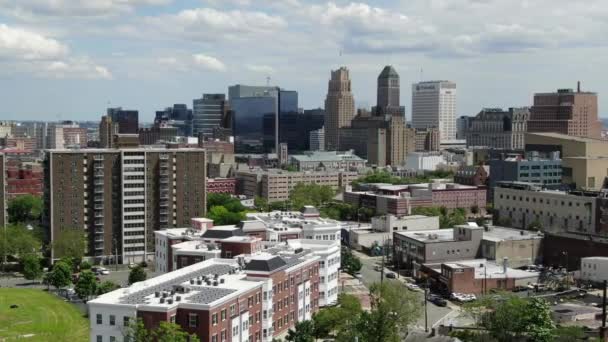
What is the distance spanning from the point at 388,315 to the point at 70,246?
30627mm

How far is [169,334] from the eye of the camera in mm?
28438

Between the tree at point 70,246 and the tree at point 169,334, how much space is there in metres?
30.4

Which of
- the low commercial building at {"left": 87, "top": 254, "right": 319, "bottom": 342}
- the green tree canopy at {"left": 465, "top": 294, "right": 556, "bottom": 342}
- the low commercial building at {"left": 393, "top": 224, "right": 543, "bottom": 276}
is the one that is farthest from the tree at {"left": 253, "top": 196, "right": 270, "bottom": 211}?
the green tree canopy at {"left": 465, "top": 294, "right": 556, "bottom": 342}

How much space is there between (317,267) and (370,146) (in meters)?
118

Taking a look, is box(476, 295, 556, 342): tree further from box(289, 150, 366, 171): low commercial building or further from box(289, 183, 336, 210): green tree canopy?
box(289, 150, 366, 171): low commercial building

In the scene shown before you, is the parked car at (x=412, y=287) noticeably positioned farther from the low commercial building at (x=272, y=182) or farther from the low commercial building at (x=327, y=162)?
the low commercial building at (x=327, y=162)

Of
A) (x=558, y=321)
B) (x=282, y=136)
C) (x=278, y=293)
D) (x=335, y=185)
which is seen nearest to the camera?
(x=278, y=293)

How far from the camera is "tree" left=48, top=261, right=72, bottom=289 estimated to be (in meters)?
51.3

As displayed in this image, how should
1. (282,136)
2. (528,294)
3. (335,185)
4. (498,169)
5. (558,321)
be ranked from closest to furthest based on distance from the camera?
(558,321) < (528,294) < (498,169) < (335,185) < (282,136)

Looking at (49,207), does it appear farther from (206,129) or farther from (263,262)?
(206,129)

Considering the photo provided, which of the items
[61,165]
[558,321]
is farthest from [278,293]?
[61,165]

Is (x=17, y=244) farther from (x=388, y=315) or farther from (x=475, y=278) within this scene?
(x=388, y=315)

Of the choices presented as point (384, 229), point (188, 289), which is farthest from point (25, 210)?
point (188, 289)

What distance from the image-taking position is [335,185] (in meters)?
120
